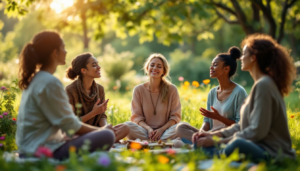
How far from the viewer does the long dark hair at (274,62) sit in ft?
11.1

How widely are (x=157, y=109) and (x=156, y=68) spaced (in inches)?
26.7

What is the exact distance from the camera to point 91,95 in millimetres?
5086

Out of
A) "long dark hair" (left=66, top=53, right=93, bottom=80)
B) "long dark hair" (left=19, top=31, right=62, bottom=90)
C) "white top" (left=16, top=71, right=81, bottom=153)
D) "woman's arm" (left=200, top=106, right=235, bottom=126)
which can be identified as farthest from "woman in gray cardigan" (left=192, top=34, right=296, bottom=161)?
"long dark hair" (left=66, top=53, right=93, bottom=80)

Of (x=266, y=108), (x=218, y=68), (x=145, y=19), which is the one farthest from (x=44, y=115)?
(x=145, y=19)

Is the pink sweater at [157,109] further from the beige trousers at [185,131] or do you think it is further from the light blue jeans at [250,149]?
the light blue jeans at [250,149]

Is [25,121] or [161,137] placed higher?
[25,121]

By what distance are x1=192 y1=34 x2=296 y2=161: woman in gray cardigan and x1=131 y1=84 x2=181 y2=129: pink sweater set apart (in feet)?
6.99

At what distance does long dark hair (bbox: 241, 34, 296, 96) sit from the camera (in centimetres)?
337

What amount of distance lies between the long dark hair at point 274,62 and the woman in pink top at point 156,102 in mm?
2255

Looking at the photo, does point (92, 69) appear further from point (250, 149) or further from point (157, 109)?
point (250, 149)

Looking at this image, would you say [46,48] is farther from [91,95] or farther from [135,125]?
[135,125]

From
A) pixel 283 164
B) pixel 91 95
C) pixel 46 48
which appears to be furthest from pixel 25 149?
pixel 283 164

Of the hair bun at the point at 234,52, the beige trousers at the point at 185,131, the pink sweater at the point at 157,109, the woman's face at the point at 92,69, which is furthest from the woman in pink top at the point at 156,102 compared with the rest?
the hair bun at the point at 234,52

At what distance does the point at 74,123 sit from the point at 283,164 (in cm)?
212
